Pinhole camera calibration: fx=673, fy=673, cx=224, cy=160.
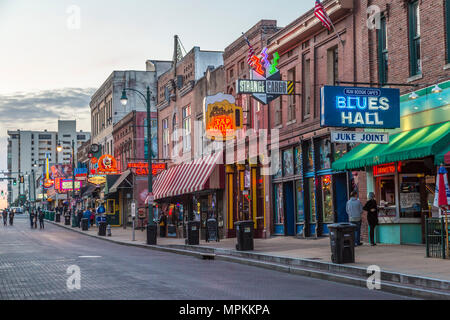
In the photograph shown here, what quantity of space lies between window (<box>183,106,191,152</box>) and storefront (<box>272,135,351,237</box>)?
12.6 m

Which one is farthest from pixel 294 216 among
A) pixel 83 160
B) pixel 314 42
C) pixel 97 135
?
pixel 83 160

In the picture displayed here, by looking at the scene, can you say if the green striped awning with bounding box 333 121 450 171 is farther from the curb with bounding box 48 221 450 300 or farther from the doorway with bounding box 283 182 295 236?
the doorway with bounding box 283 182 295 236

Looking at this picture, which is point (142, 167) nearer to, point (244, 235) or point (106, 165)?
point (106, 165)

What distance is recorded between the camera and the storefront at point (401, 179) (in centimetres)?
1953

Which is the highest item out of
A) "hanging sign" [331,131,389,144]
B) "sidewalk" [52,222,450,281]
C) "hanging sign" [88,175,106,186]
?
"hanging sign" [88,175,106,186]

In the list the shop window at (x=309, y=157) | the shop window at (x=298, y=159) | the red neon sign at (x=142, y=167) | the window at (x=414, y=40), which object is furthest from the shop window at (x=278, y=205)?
the red neon sign at (x=142, y=167)

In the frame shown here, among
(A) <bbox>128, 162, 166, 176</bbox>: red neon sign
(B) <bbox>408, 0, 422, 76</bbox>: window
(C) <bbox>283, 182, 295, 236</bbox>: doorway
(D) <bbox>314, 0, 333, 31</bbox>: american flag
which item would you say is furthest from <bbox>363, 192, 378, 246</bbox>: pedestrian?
(A) <bbox>128, 162, 166, 176</bbox>: red neon sign

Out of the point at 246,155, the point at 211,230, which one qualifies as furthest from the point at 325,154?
the point at 246,155

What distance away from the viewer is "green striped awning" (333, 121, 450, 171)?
17.8 m

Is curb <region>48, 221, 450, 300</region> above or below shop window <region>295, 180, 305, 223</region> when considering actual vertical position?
below

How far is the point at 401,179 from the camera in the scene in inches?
845

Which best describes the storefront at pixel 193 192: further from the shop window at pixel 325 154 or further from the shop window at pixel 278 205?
the shop window at pixel 325 154
